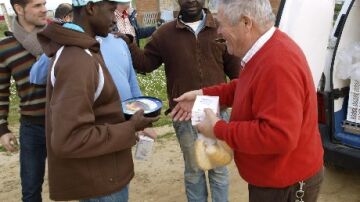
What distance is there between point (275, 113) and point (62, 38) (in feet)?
3.29

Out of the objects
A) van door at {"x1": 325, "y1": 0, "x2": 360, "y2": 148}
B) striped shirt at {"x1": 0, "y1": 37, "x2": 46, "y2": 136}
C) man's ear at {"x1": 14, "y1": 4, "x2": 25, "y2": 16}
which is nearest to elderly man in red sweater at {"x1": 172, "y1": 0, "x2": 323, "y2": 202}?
striped shirt at {"x1": 0, "y1": 37, "x2": 46, "y2": 136}

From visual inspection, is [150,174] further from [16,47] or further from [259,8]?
[259,8]

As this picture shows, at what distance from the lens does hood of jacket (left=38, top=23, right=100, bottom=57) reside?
2.03 meters

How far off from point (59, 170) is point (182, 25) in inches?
61.7

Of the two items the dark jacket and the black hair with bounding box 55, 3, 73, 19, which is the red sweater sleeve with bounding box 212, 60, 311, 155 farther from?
the black hair with bounding box 55, 3, 73, 19

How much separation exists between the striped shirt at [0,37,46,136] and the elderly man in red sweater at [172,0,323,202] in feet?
4.90

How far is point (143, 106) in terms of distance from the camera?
2436mm

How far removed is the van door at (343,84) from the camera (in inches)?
153

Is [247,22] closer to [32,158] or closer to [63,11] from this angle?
[32,158]

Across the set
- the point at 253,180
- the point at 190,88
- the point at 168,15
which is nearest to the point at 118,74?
the point at 190,88

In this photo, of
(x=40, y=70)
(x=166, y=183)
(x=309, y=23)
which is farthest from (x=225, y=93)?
(x=166, y=183)

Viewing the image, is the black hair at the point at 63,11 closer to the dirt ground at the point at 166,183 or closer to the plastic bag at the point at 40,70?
the dirt ground at the point at 166,183

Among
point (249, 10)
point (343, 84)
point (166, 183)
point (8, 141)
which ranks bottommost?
point (166, 183)

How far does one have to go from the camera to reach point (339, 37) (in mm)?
3934
